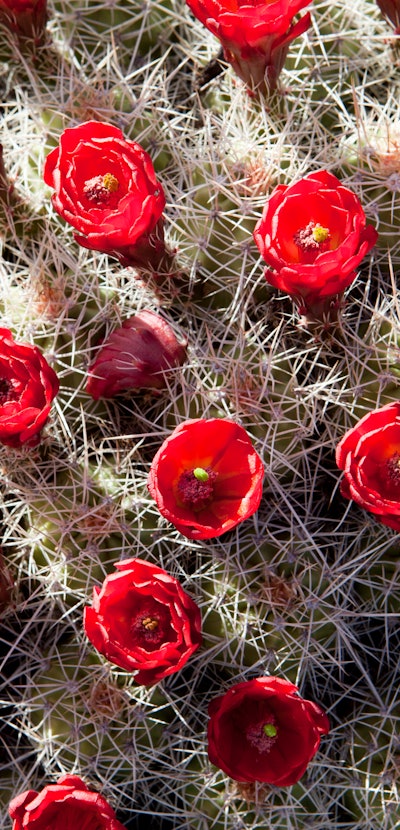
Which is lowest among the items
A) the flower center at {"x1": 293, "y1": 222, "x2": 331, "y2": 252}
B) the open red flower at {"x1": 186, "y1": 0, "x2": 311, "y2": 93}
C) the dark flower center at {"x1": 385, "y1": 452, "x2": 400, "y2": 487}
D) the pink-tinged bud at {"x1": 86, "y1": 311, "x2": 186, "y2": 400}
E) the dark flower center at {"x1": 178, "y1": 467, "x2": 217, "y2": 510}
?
the dark flower center at {"x1": 385, "y1": 452, "x2": 400, "y2": 487}

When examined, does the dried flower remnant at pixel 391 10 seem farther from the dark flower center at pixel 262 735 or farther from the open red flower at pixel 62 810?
the open red flower at pixel 62 810

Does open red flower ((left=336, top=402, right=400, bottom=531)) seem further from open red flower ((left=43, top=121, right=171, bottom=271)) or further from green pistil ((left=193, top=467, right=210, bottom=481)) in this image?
open red flower ((left=43, top=121, right=171, bottom=271))

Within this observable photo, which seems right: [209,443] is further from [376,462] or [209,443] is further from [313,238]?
[313,238]

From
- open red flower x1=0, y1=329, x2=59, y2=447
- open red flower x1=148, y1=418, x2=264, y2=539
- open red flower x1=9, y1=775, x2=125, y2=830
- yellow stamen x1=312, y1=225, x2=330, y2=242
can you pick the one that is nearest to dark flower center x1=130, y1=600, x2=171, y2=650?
open red flower x1=148, y1=418, x2=264, y2=539

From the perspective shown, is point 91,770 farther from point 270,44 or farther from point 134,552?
point 270,44

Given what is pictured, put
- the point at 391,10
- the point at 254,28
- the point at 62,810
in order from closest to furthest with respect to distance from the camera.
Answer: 1. the point at 62,810
2. the point at 254,28
3. the point at 391,10

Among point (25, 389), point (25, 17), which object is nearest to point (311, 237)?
point (25, 389)
